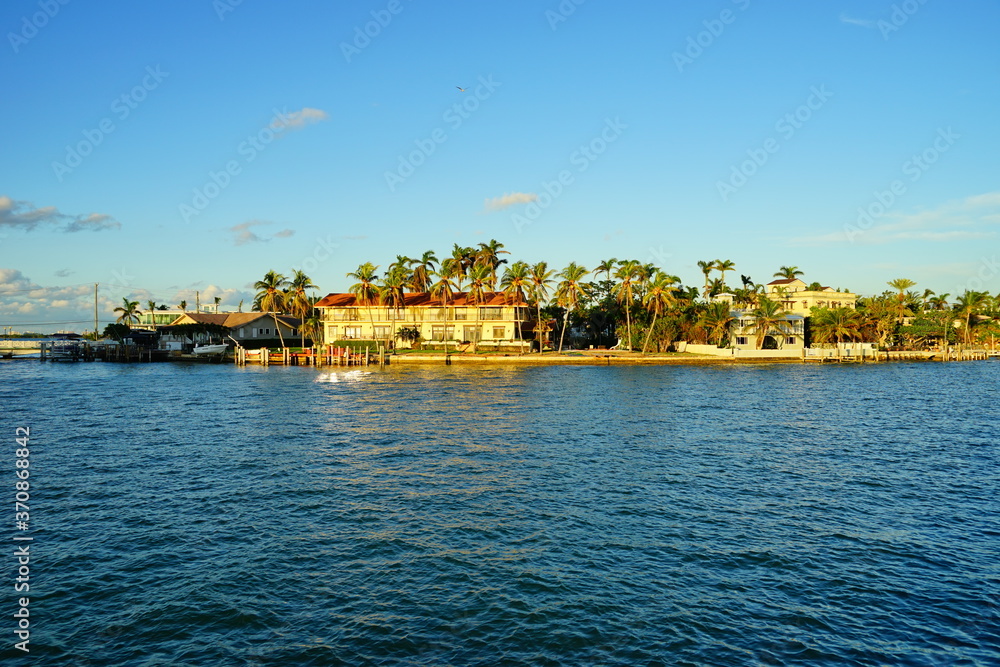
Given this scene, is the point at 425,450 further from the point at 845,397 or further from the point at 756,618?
the point at 845,397

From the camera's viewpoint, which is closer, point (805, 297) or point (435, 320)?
point (435, 320)

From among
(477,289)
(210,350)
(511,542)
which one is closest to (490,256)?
(477,289)

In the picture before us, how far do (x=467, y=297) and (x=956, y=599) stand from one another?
9057cm

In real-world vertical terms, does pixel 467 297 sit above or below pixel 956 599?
above

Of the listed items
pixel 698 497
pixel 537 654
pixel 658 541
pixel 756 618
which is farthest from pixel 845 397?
pixel 537 654

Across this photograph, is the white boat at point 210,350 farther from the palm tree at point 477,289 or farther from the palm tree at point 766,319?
the palm tree at point 766,319

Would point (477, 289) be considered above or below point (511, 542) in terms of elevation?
above

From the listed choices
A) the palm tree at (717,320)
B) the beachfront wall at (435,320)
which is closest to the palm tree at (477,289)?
the beachfront wall at (435,320)

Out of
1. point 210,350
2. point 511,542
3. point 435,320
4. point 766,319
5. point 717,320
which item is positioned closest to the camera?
point 511,542

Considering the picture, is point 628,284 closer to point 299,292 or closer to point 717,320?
point 717,320

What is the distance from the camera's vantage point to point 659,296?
3824 inches

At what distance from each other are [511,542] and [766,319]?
300 ft

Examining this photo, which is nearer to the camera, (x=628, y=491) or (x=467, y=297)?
(x=628, y=491)

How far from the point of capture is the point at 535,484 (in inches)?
960
